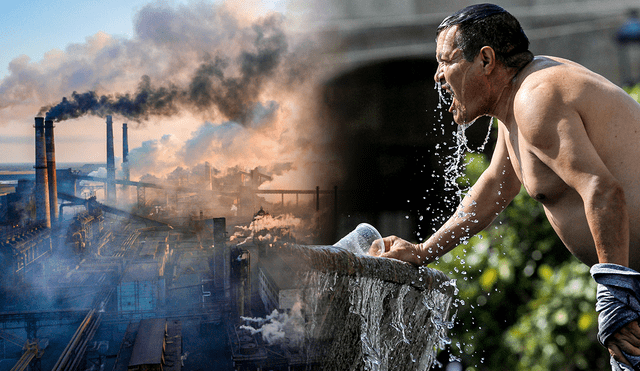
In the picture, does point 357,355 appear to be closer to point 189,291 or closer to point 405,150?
point 189,291

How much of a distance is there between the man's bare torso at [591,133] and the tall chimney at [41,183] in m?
2.23

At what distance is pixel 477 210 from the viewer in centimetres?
164

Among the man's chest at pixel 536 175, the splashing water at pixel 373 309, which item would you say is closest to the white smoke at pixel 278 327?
the splashing water at pixel 373 309

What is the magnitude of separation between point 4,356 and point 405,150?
295 centimetres

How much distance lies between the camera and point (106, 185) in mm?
2270

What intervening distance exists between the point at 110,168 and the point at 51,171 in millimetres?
280

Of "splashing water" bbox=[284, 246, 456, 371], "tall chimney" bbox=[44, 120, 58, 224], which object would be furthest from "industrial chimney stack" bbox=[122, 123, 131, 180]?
"splashing water" bbox=[284, 246, 456, 371]

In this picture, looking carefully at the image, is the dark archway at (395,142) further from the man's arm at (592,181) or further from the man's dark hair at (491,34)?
the man's arm at (592,181)

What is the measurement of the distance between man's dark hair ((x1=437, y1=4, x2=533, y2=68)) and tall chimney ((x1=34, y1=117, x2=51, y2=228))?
82.4 inches

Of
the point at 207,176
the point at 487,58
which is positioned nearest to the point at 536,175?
the point at 487,58

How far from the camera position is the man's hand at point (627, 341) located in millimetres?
997

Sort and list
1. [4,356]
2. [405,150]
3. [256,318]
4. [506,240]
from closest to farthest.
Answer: [4,356] → [506,240] → [256,318] → [405,150]

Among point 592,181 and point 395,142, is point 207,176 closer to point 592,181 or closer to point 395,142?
point 395,142

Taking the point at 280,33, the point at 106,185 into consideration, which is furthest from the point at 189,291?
the point at 280,33
